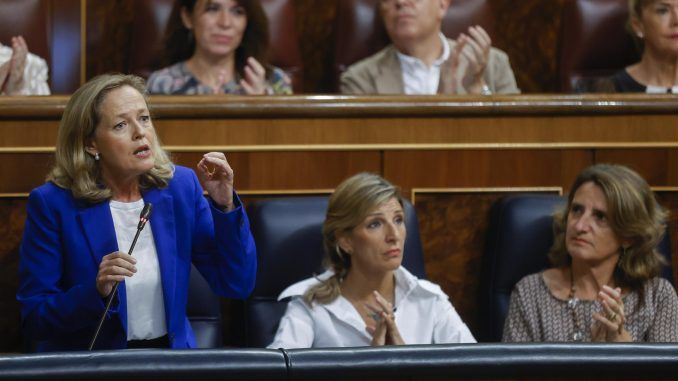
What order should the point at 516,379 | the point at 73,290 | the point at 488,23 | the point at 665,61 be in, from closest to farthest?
1. the point at 516,379
2. the point at 73,290
3. the point at 665,61
4. the point at 488,23

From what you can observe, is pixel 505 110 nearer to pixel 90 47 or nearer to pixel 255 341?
pixel 255 341

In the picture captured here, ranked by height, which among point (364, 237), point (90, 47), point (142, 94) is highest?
point (90, 47)

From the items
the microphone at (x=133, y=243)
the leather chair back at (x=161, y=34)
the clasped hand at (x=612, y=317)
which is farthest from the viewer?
the leather chair back at (x=161, y=34)

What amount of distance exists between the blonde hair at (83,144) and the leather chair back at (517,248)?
44cm

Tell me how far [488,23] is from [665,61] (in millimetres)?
305

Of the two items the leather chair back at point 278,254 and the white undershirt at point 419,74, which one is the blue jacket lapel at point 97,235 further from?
the white undershirt at point 419,74

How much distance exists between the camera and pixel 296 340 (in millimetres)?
1289

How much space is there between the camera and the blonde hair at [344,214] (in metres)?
1.31

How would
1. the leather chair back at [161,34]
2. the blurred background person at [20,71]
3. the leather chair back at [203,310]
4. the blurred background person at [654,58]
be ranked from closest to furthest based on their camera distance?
the leather chair back at [203,310], the blurred background person at [20,71], the blurred background person at [654,58], the leather chair back at [161,34]

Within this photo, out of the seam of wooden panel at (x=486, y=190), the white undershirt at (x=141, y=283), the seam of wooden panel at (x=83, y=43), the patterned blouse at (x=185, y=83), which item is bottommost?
the white undershirt at (x=141, y=283)

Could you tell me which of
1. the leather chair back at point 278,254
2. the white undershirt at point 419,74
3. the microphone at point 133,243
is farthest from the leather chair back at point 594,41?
the microphone at point 133,243

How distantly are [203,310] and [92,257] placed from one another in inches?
9.8

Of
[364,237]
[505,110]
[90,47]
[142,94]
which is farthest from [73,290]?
[90,47]

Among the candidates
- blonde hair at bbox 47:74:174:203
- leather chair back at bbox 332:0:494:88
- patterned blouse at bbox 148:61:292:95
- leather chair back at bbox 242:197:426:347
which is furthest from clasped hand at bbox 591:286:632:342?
leather chair back at bbox 332:0:494:88
